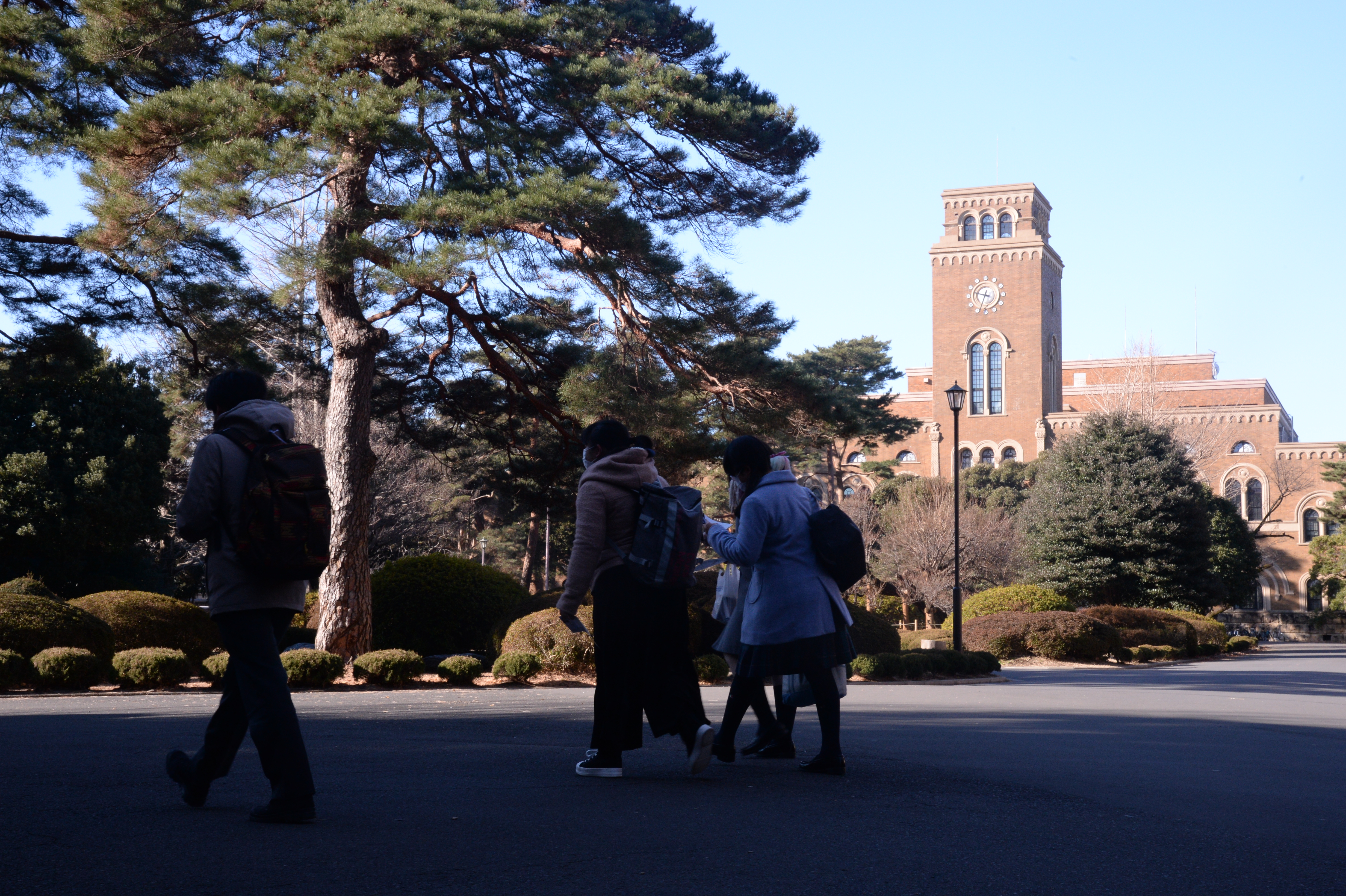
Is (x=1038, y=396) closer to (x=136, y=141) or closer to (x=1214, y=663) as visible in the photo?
(x=1214, y=663)

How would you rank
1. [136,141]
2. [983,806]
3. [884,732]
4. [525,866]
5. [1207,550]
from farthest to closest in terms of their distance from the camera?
[1207,550], [136,141], [884,732], [983,806], [525,866]

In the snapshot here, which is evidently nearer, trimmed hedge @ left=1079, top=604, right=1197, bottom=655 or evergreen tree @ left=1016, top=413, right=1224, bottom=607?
trimmed hedge @ left=1079, top=604, right=1197, bottom=655

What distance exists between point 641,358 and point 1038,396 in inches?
2081

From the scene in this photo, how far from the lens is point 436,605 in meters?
17.2

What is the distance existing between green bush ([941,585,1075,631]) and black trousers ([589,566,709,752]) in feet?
59.4

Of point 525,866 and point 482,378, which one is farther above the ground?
point 482,378

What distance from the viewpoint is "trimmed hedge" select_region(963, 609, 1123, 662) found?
2023 centimetres

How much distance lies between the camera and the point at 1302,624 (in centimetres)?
4650

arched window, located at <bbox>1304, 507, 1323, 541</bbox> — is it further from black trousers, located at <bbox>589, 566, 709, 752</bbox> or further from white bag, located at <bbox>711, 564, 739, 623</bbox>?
black trousers, located at <bbox>589, 566, 709, 752</bbox>

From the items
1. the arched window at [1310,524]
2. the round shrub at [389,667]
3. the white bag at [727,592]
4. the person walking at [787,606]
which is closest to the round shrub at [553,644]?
the round shrub at [389,667]

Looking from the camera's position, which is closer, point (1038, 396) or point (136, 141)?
point (136, 141)

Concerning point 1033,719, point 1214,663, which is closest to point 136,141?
point 1033,719

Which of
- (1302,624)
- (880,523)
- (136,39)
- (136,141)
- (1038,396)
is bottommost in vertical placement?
(1302,624)

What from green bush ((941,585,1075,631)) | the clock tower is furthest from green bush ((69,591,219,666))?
the clock tower
